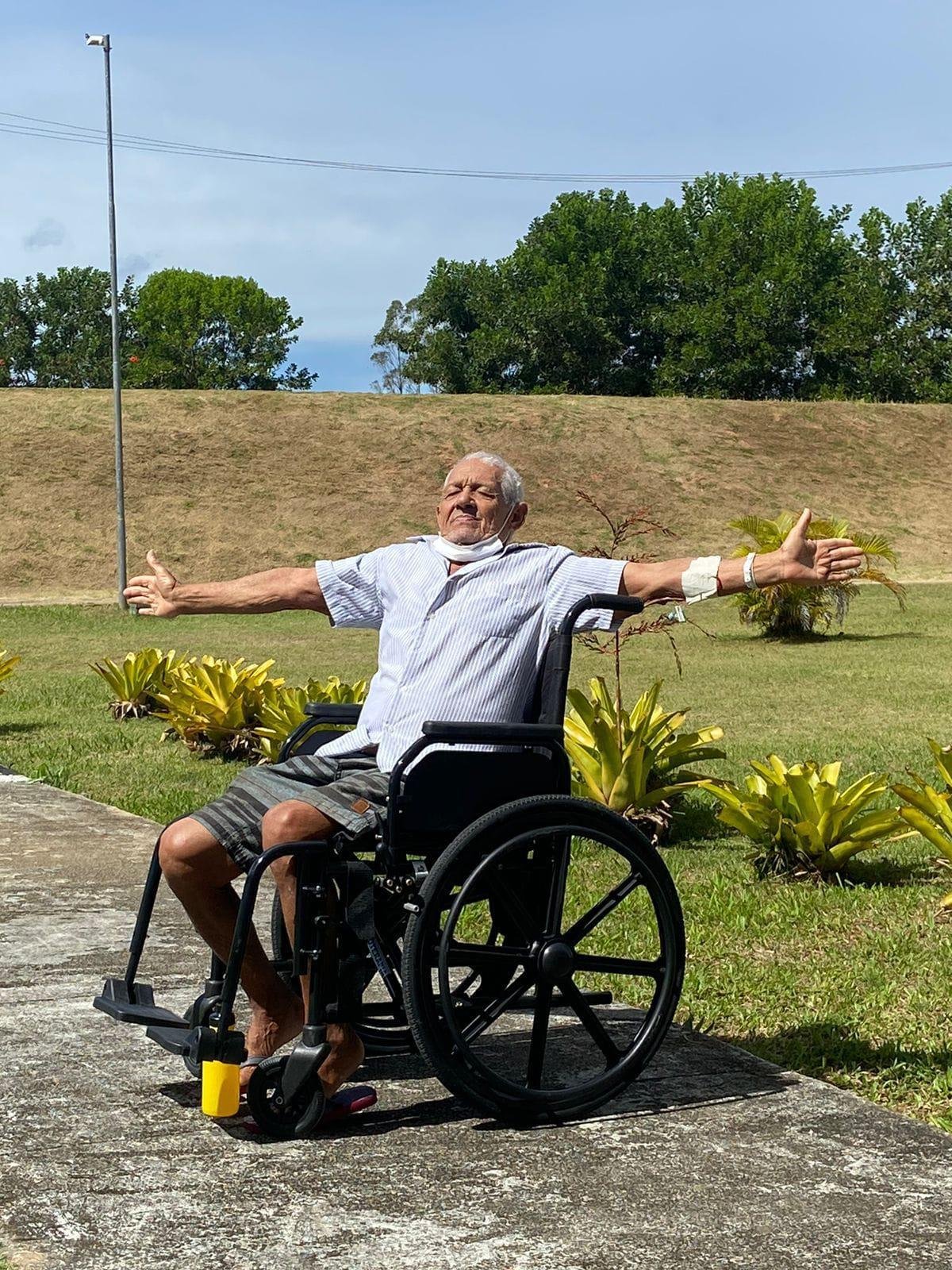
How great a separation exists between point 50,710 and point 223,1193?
10517 mm

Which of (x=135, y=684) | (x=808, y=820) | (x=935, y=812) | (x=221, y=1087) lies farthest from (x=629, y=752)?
(x=135, y=684)

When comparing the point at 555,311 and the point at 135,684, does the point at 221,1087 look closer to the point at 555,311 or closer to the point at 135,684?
the point at 135,684

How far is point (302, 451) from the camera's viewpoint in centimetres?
4172

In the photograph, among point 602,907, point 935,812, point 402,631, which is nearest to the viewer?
point 602,907

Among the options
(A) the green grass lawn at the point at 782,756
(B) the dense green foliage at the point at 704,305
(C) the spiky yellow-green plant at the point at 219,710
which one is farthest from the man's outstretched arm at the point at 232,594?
(B) the dense green foliage at the point at 704,305

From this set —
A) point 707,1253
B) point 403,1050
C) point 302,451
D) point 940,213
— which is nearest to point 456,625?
point 403,1050

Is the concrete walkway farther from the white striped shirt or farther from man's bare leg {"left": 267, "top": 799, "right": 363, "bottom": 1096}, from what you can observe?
the white striped shirt

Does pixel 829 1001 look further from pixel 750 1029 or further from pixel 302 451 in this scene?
pixel 302 451

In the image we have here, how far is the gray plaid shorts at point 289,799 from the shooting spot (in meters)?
3.42

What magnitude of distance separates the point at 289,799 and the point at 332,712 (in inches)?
25.1

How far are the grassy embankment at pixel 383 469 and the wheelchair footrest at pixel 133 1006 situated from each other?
28.4 meters

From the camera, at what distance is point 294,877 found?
336 centimetres

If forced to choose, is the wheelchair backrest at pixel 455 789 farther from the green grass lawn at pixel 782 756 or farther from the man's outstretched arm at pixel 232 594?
the green grass lawn at pixel 782 756

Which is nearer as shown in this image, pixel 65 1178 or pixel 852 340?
pixel 65 1178
